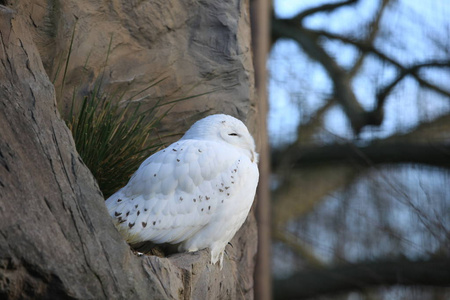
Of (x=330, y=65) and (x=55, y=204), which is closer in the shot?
(x=55, y=204)

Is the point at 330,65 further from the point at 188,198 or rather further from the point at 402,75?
the point at 188,198

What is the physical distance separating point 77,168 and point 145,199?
11.3 inches

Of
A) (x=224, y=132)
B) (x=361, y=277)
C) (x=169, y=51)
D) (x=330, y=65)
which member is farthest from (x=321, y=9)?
(x=224, y=132)

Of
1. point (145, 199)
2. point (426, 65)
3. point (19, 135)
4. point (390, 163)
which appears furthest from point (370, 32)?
point (19, 135)

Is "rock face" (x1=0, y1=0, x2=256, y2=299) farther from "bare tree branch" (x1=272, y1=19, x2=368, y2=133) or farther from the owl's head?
"bare tree branch" (x1=272, y1=19, x2=368, y2=133)

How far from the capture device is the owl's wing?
1854 millimetres

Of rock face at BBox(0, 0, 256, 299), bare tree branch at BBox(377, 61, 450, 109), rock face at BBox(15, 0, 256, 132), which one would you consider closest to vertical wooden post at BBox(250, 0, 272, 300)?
rock face at BBox(15, 0, 256, 132)

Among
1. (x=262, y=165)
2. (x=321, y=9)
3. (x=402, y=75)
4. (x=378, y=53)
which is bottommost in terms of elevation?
(x=262, y=165)

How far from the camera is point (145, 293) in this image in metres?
1.59

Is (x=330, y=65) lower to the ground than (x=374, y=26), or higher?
lower

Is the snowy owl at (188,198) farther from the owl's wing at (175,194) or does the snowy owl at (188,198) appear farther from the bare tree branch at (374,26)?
the bare tree branch at (374,26)

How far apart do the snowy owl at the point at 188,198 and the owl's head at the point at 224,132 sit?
0.10 metres

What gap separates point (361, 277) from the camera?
12.9 ft

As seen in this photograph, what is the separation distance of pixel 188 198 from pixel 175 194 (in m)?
0.04
